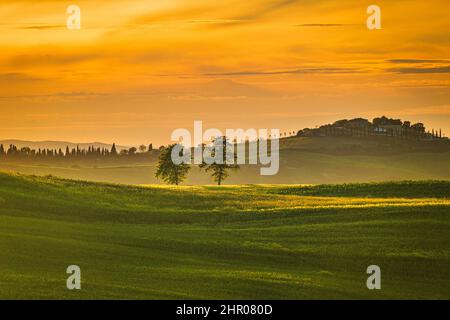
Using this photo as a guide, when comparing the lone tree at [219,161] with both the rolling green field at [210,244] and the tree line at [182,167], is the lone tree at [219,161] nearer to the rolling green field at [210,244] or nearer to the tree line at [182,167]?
the tree line at [182,167]

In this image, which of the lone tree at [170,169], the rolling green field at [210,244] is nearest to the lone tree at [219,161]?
the lone tree at [170,169]

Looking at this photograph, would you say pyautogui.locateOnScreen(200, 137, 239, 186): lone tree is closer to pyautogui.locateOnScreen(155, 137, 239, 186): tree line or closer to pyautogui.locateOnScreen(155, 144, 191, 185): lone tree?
pyautogui.locateOnScreen(155, 137, 239, 186): tree line

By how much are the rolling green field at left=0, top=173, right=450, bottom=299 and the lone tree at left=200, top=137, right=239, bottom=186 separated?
32.7 metres

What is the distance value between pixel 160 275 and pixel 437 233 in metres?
20.7

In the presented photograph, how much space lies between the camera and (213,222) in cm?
6150

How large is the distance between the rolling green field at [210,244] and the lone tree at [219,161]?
107 ft

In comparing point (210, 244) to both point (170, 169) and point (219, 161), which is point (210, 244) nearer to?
point (219, 161)

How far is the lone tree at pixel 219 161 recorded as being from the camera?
109 meters

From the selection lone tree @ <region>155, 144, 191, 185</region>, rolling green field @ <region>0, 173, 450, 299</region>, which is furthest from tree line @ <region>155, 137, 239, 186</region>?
rolling green field @ <region>0, 173, 450, 299</region>

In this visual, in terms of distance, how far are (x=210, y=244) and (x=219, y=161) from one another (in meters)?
58.6

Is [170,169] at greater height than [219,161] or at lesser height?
lesser

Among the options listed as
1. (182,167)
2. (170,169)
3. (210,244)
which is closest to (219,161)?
(182,167)

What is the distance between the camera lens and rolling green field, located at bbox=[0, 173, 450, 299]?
4006 centimetres

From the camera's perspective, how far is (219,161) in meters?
109
